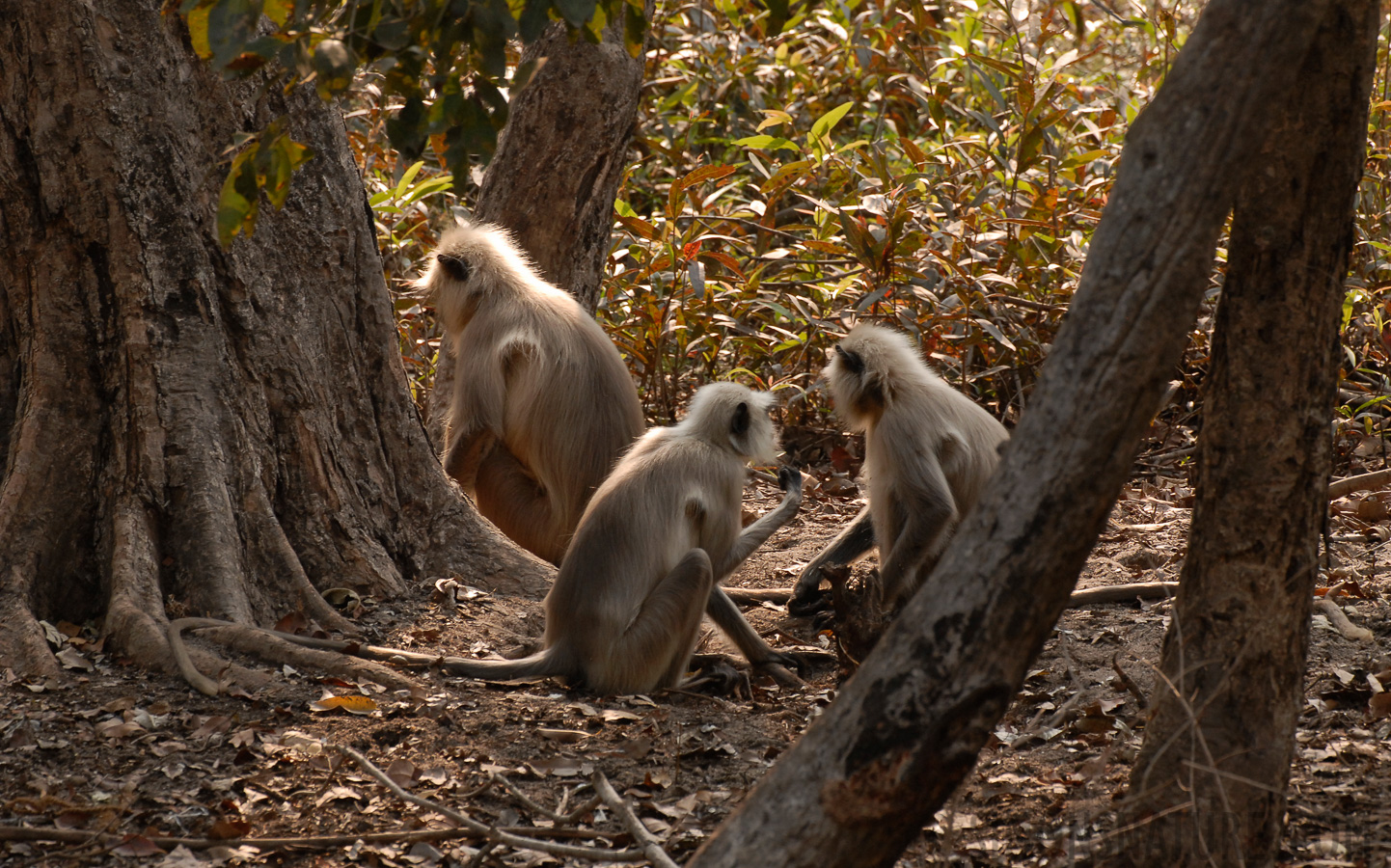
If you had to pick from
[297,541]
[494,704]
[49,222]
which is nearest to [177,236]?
[49,222]

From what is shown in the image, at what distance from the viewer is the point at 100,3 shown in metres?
3.37

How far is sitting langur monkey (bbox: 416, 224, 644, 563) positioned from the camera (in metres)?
4.77

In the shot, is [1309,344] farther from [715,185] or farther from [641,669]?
[715,185]

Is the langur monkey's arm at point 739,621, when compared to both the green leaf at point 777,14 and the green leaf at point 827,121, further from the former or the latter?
the green leaf at point 827,121

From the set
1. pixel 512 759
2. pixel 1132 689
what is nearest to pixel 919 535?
pixel 1132 689

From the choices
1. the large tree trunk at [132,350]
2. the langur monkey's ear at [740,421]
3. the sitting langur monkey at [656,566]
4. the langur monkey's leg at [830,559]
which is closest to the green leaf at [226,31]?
the large tree trunk at [132,350]

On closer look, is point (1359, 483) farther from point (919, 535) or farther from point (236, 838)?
point (236, 838)

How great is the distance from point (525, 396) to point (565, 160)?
1.21 meters

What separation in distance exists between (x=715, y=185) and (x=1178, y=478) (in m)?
3.57

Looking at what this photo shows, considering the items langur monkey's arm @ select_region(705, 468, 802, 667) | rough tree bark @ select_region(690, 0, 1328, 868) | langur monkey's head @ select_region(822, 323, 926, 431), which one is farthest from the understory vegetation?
rough tree bark @ select_region(690, 0, 1328, 868)

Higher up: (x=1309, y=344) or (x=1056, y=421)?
(x=1309, y=344)

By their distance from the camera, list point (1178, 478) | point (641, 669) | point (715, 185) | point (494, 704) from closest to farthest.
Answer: point (494, 704), point (641, 669), point (1178, 478), point (715, 185)

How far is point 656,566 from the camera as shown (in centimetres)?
368

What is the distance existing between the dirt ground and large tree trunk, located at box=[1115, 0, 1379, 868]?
0.81 feet
